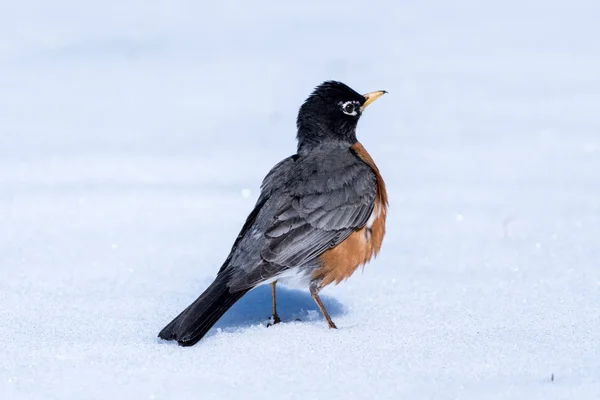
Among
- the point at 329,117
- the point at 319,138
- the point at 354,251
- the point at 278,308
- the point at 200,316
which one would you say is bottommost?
the point at 278,308

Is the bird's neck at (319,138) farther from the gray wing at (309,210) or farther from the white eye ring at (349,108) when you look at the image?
the gray wing at (309,210)

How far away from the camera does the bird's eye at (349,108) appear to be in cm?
660

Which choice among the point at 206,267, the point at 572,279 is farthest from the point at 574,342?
the point at 206,267

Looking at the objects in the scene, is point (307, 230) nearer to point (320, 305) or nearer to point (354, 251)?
point (354, 251)

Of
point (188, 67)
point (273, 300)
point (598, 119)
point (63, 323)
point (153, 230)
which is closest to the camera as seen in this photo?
point (63, 323)

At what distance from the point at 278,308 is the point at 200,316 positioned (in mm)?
1192

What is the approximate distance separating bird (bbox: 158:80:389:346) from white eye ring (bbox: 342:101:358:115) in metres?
0.29

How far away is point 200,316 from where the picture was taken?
5.14 m

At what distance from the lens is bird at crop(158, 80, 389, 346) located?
550 cm

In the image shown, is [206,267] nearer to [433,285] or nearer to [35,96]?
[433,285]

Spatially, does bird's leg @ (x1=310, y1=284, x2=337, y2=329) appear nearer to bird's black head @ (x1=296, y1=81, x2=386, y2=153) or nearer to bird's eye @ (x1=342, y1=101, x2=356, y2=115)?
bird's black head @ (x1=296, y1=81, x2=386, y2=153)

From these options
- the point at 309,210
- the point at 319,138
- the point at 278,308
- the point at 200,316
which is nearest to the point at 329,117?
the point at 319,138

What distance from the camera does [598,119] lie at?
9664 mm

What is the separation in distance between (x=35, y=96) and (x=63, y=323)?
17.5 ft
